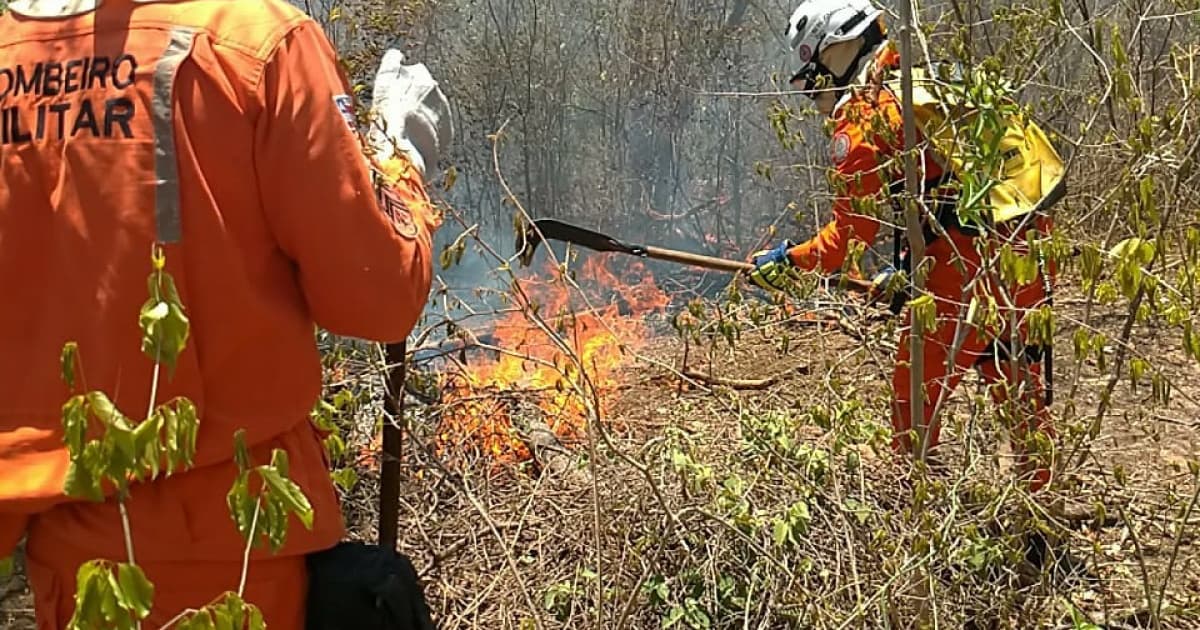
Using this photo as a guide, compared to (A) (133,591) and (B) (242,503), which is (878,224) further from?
(A) (133,591)

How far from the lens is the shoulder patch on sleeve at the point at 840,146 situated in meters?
3.08

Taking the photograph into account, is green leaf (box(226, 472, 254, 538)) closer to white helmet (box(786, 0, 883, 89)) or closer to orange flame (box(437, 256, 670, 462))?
orange flame (box(437, 256, 670, 462))

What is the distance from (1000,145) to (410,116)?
1.62 m

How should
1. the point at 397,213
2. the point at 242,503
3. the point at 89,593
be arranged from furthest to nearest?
the point at 397,213, the point at 242,503, the point at 89,593

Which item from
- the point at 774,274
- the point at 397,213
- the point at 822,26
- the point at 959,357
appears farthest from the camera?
the point at 822,26

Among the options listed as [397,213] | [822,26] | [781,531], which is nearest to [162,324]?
[397,213]

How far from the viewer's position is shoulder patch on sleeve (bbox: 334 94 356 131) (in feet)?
4.82

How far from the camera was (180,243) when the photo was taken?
143cm

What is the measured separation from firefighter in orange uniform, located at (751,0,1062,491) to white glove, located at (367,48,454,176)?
1.10m

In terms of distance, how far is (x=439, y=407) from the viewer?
9.66 ft

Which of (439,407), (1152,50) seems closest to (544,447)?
(439,407)

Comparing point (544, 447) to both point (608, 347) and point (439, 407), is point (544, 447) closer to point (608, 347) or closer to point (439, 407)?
point (439, 407)

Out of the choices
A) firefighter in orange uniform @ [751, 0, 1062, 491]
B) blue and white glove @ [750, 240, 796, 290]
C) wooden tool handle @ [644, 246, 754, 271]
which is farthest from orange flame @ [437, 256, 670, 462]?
firefighter in orange uniform @ [751, 0, 1062, 491]

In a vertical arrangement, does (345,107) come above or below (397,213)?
above
